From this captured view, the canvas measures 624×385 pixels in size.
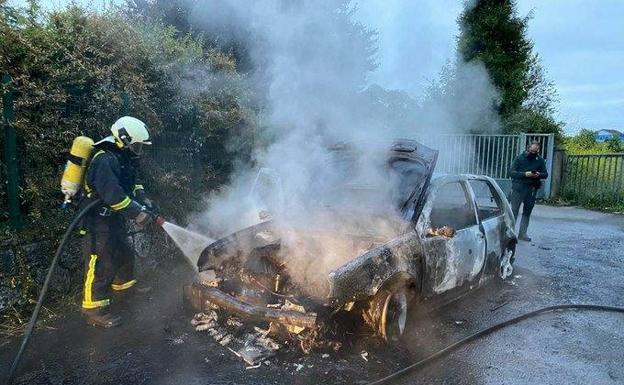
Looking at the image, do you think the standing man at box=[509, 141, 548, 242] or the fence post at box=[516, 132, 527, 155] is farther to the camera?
the fence post at box=[516, 132, 527, 155]

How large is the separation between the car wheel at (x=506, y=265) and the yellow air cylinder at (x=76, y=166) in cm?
502

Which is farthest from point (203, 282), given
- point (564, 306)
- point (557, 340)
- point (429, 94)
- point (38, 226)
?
point (429, 94)

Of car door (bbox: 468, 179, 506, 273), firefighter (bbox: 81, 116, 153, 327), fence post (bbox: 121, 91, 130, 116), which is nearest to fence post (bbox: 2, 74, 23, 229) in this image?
firefighter (bbox: 81, 116, 153, 327)

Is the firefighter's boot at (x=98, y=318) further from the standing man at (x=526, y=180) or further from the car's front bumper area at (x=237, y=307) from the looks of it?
the standing man at (x=526, y=180)

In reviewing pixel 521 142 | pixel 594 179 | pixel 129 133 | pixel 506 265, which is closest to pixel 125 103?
pixel 129 133

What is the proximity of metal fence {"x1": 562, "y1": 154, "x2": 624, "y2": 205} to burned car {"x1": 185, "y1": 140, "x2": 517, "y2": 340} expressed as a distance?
10017mm

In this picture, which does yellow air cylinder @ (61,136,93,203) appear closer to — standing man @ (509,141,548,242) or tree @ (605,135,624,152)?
standing man @ (509,141,548,242)

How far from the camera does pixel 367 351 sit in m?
3.82

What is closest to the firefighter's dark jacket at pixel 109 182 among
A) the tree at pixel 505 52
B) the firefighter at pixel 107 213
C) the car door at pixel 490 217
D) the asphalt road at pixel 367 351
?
the firefighter at pixel 107 213

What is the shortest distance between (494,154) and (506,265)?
937 centimetres

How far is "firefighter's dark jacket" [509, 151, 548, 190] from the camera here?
8.36 metres

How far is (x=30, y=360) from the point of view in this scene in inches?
144

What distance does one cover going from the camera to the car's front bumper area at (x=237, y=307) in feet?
11.2

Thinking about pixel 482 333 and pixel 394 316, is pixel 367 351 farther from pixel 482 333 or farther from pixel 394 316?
pixel 482 333
